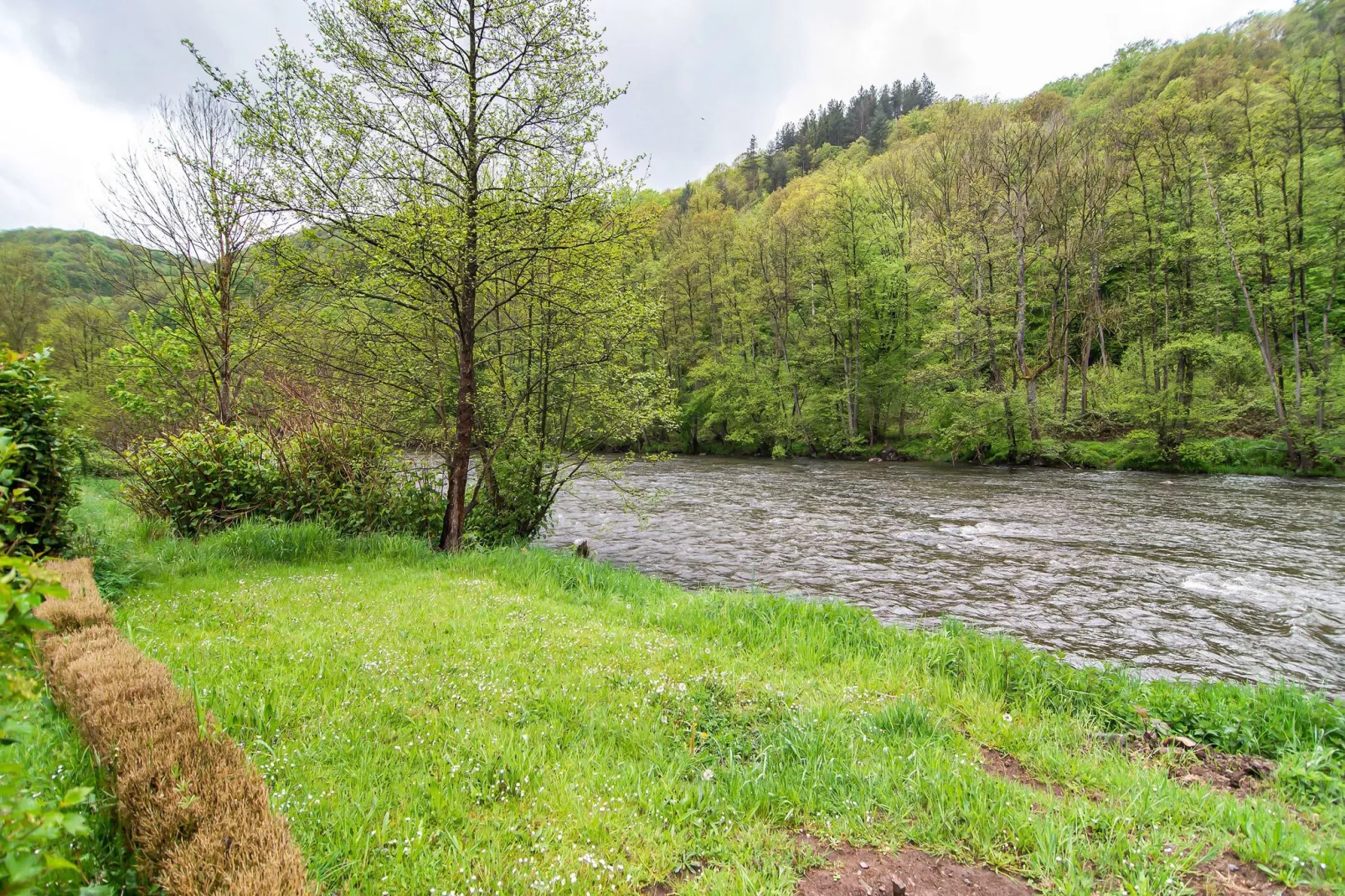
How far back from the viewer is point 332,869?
258 cm

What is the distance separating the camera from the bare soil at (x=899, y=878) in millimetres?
2754

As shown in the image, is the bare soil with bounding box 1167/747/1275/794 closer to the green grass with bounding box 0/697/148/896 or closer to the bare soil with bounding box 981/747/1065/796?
the bare soil with bounding box 981/747/1065/796

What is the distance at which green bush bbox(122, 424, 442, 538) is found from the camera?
9414 millimetres

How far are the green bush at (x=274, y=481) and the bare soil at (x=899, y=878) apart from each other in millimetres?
9971

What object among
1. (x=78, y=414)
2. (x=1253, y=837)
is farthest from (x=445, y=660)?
(x=78, y=414)

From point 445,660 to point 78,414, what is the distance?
26.9 meters

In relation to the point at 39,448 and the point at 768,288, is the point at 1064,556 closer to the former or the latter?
the point at 39,448

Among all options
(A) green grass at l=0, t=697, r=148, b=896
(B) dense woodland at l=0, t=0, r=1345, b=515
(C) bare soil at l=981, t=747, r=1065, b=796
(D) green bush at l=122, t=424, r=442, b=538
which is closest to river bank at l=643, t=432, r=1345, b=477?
(B) dense woodland at l=0, t=0, r=1345, b=515

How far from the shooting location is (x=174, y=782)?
7.98 ft

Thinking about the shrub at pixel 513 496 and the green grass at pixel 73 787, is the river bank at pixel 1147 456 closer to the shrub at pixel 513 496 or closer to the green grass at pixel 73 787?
the shrub at pixel 513 496

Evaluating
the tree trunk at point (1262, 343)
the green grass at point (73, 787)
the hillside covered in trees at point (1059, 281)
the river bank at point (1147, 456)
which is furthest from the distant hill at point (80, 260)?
the tree trunk at point (1262, 343)

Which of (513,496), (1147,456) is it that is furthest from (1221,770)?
(1147,456)

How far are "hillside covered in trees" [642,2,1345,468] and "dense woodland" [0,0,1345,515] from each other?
6.9 inches

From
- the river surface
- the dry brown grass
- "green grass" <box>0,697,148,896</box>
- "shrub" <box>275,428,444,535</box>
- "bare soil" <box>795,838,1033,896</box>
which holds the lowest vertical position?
the river surface
